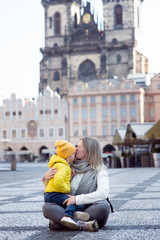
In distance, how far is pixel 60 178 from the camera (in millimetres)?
4672

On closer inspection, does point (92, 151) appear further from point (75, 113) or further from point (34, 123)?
point (34, 123)

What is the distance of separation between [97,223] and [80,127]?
6004cm

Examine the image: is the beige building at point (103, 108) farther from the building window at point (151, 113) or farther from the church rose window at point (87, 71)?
the church rose window at point (87, 71)

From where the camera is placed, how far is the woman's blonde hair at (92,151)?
4.80 m

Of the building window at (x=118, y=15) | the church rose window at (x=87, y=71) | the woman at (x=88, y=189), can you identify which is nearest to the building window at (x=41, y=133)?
the church rose window at (x=87, y=71)

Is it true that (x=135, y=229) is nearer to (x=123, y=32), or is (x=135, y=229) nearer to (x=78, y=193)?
(x=78, y=193)

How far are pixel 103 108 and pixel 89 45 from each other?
49.9 feet

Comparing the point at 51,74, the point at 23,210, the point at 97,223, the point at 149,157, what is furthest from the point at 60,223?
the point at 51,74

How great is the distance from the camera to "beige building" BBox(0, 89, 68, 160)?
6575 cm

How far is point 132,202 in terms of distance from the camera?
714cm

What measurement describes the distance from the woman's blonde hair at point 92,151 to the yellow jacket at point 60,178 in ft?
0.75

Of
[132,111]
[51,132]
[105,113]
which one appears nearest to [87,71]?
[105,113]

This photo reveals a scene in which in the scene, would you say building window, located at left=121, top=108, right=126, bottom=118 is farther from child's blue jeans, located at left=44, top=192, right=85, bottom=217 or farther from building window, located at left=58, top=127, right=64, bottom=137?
child's blue jeans, located at left=44, top=192, right=85, bottom=217

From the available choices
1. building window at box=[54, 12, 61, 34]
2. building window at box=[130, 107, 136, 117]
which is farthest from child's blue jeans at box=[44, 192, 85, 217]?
building window at box=[54, 12, 61, 34]
